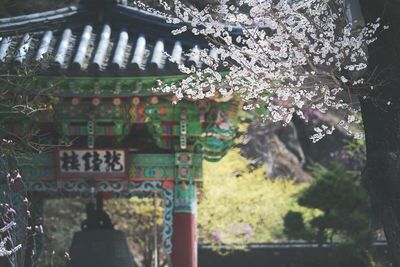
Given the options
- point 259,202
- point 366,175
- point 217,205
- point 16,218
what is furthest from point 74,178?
point 259,202

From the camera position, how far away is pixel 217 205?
575 inches

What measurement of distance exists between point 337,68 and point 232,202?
8772 millimetres

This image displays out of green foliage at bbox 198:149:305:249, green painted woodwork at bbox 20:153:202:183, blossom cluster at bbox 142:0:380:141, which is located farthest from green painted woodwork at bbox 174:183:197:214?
green foliage at bbox 198:149:305:249

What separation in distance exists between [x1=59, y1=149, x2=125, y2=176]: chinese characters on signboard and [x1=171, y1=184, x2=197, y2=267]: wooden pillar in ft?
2.18

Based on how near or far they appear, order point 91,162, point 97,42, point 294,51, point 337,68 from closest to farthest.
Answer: point 337,68 < point 294,51 < point 97,42 < point 91,162

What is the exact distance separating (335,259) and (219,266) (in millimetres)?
2369

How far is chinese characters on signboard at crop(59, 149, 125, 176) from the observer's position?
336 inches

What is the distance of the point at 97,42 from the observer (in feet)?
26.9

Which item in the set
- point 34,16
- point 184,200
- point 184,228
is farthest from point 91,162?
point 34,16

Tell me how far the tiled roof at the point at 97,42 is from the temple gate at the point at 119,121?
1cm

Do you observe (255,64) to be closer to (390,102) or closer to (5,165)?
(390,102)

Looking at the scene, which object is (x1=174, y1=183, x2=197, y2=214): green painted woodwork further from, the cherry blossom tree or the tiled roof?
the cherry blossom tree

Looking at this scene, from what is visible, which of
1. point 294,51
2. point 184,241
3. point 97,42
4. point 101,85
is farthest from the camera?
point 184,241

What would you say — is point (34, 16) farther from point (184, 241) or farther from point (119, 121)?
point (184, 241)
